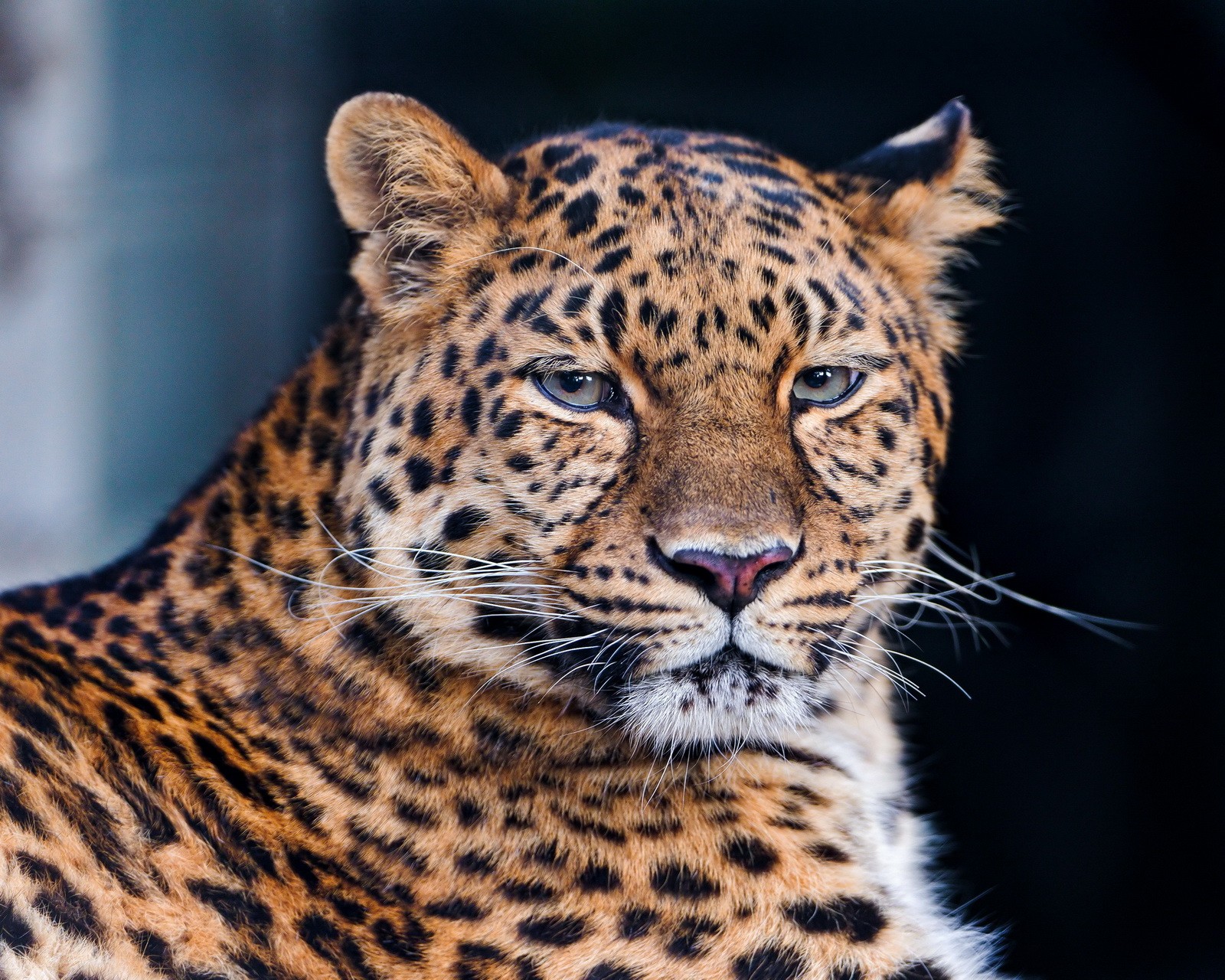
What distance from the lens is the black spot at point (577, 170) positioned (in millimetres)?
2639

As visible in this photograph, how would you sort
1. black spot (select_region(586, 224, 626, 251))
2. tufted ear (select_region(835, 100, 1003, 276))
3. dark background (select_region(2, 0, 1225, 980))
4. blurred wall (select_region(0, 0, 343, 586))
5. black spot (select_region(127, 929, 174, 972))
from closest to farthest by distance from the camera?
black spot (select_region(127, 929, 174, 972)) < black spot (select_region(586, 224, 626, 251)) < tufted ear (select_region(835, 100, 1003, 276)) < dark background (select_region(2, 0, 1225, 980)) < blurred wall (select_region(0, 0, 343, 586))

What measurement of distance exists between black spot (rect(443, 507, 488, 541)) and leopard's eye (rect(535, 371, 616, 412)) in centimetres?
25

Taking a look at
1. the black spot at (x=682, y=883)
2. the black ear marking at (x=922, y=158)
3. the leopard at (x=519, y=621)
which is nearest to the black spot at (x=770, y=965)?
the leopard at (x=519, y=621)

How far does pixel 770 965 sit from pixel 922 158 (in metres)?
1.64

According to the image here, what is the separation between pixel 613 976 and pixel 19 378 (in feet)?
14.7

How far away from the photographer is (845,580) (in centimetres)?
243

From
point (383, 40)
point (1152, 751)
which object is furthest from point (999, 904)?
point (383, 40)

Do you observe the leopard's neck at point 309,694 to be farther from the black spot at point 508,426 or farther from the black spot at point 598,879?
the black spot at point 508,426

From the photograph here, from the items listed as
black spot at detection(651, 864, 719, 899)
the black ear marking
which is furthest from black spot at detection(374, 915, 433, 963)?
the black ear marking

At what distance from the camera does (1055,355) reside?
471cm

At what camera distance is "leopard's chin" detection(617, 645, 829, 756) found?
2.33 metres

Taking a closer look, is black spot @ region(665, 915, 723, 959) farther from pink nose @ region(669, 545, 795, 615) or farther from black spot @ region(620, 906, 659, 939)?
pink nose @ region(669, 545, 795, 615)

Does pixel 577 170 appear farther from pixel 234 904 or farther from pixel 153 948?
pixel 153 948

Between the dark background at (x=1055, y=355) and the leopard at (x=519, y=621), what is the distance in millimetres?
1766
